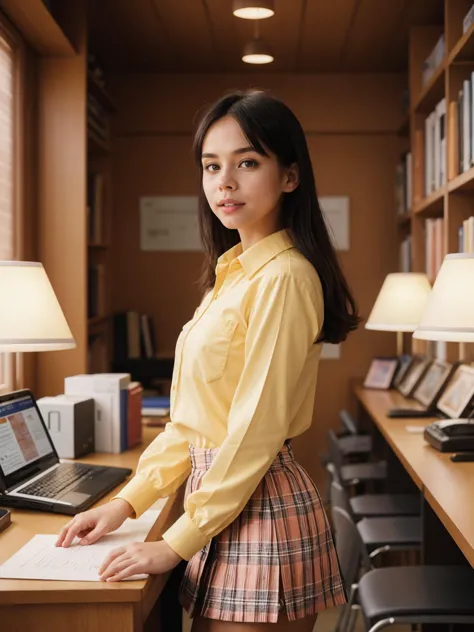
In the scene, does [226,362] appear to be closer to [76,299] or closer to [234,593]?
[234,593]

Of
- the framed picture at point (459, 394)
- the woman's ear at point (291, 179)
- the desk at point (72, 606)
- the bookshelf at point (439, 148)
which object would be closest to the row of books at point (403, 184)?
the bookshelf at point (439, 148)

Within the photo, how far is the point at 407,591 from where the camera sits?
213 cm

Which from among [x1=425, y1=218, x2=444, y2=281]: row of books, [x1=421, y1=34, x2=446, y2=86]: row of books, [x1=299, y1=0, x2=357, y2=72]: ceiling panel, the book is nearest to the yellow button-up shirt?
the book

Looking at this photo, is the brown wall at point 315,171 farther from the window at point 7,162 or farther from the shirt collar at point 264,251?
the shirt collar at point 264,251

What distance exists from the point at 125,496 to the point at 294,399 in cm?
40

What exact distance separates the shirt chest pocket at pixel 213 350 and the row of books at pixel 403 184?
11.0 feet

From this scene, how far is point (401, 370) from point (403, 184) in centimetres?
115

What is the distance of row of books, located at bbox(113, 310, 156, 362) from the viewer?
4.81 metres

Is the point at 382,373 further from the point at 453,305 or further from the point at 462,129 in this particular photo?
the point at 453,305

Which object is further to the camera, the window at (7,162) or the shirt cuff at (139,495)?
the window at (7,162)

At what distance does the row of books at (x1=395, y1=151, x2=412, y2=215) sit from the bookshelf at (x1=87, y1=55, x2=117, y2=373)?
1.70 meters

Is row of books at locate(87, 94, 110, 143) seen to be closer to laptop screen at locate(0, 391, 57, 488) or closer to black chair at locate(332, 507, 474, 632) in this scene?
laptop screen at locate(0, 391, 57, 488)

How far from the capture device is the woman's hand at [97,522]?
5.13 feet

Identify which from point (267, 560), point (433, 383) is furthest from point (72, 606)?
point (433, 383)
